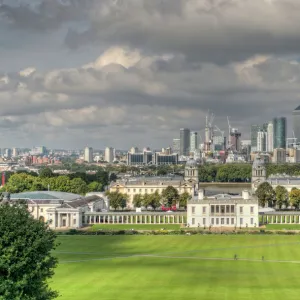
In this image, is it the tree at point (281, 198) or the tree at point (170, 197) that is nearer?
the tree at point (281, 198)

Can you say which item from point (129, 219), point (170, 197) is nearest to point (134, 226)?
point (129, 219)

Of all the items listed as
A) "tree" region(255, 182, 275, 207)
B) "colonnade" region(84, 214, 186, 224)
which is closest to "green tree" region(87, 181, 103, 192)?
"colonnade" region(84, 214, 186, 224)

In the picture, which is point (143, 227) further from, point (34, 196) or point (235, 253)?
point (235, 253)

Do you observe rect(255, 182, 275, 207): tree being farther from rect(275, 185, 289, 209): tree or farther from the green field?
the green field

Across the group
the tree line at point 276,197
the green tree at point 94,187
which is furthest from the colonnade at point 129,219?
the green tree at point 94,187

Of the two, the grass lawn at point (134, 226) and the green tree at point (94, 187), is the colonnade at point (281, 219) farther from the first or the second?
the green tree at point (94, 187)
